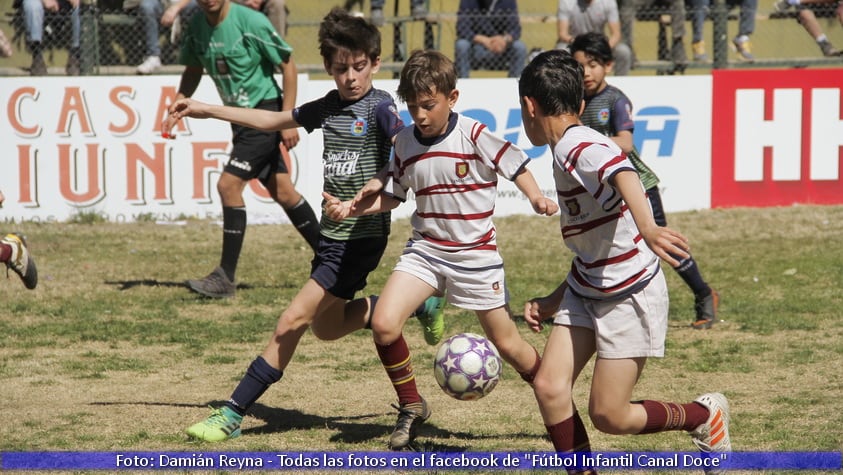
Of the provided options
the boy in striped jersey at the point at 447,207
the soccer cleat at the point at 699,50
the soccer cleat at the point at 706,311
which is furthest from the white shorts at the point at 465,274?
the soccer cleat at the point at 699,50

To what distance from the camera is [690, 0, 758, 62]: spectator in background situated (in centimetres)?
1491

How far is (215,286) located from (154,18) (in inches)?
230

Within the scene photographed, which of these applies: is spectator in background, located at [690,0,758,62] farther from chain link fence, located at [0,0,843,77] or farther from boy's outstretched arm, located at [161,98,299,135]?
boy's outstretched arm, located at [161,98,299,135]

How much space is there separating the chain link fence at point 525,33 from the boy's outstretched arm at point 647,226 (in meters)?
10.1

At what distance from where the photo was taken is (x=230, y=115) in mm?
5805

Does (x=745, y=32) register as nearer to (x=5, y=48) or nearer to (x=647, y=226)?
(x=5, y=48)

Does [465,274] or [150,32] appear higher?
[150,32]

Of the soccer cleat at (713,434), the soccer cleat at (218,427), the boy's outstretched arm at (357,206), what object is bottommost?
the soccer cleat at (218,427)

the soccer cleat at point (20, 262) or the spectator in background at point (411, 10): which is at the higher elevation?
the spectator in background at point (411, 10)

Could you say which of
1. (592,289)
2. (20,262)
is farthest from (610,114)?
(20,262)

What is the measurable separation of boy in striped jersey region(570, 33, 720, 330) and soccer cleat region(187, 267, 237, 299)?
10.4 feet

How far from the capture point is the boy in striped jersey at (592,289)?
4391 mm

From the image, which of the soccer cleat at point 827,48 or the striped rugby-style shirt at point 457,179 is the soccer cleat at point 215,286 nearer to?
the striped rugby-style shirt at point 457,179

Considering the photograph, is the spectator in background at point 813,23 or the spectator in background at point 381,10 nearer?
the spectator in background at point 381,10
